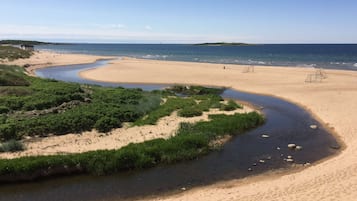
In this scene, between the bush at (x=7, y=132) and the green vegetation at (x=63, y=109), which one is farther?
the green vegetation at (x=63, y=109)

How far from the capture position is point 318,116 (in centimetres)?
2720

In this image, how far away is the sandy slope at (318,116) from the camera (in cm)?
1313

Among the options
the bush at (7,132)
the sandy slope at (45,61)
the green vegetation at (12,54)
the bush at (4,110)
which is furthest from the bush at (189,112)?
the green vegetation at (12,54)

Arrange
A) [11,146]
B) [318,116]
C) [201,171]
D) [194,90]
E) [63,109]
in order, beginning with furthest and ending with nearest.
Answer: [194,90] → [318,116] → [63,109] → [11,146] → [201,171]

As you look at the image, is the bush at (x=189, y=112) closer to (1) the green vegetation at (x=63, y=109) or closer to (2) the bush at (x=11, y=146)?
(1) the green vegetation at (x=63, y=109)

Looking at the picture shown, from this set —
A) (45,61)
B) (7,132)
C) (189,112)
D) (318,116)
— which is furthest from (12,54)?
(318,116)

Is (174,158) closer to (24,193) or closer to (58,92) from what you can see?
(24,193)

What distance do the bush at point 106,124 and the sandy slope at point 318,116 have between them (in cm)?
884

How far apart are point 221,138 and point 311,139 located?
5228 mm

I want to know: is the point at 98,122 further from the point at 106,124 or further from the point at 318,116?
the point at 318,116

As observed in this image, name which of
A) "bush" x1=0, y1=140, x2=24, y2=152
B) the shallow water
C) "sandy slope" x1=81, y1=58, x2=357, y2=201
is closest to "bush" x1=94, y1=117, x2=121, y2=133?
"bush" x1=0, y1=140, x2=24, y2=152

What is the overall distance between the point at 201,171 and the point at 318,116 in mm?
14118

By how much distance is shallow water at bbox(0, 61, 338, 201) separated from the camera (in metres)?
14.3

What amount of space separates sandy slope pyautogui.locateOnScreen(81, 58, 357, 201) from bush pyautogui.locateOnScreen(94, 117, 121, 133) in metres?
8.84
